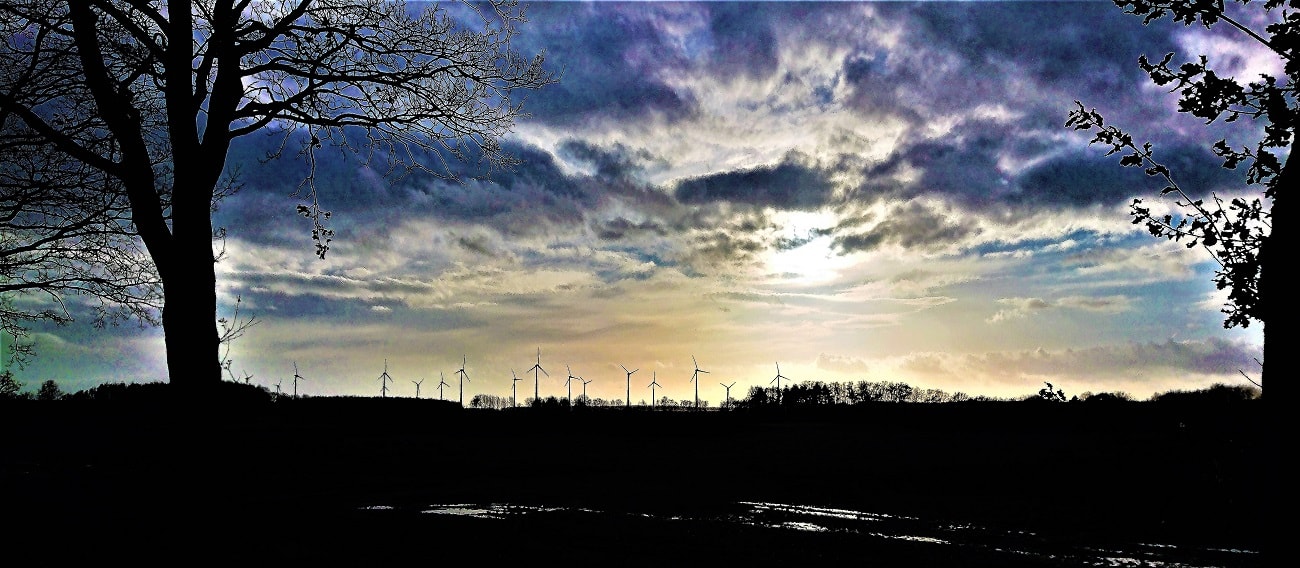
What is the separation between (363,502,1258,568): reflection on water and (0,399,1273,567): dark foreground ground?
0.10 meters

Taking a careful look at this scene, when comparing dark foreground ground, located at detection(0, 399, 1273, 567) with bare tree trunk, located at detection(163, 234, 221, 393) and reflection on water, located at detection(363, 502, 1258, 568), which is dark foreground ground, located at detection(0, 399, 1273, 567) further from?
bare tree trunk, located at detection(163, 234, 221, 393)

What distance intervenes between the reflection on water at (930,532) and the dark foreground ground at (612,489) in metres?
0.10

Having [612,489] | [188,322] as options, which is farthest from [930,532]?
[188,322]

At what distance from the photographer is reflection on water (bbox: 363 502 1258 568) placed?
39.1 feet

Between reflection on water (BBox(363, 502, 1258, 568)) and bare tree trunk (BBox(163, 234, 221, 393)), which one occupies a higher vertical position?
bare tree trunk (BBox(163, 234, 221, 393))

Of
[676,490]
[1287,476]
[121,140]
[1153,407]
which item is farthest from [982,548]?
[1153,407]

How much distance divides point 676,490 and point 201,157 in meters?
12.1

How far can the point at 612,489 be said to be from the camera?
18.9 meters

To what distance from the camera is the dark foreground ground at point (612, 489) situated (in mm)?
10016

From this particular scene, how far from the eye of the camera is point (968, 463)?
96.3 feet

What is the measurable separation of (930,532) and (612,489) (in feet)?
25.0

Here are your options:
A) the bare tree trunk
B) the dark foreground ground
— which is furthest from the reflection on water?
the bare tree trunk

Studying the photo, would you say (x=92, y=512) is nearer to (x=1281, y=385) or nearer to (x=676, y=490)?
(x=676, y=490)

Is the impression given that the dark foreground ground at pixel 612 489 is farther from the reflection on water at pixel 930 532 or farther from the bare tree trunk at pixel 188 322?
the bare tree trunk at pixel 188 322
